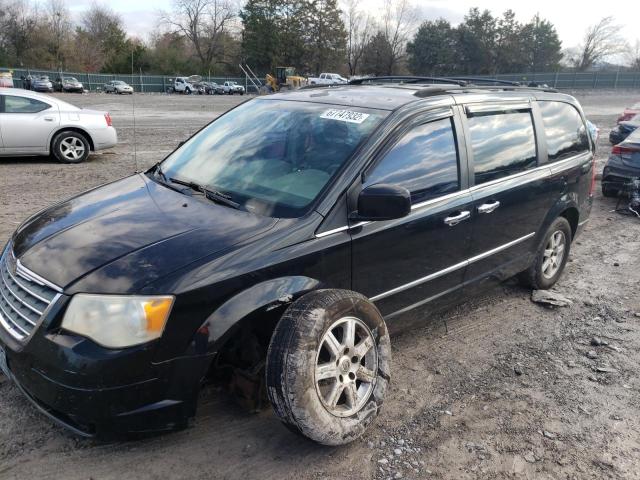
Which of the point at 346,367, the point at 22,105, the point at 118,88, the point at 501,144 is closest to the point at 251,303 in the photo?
the point at 346,367

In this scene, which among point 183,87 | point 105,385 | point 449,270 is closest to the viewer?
point 105,385

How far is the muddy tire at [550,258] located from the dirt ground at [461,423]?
0.23m

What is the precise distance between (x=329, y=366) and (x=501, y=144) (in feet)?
7.68

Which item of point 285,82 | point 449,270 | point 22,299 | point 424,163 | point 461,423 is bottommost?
point 461,423

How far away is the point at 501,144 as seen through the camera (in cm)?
410

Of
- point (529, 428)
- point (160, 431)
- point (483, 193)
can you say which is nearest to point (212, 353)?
point (160, 431)

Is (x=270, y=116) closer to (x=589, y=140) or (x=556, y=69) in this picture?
(x=589, y=140)

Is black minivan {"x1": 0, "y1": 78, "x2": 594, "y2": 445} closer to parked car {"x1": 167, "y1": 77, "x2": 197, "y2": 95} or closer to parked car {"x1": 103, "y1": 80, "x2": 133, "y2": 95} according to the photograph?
parked car {"x1": 103, "y1": 80, "x2": 133, "y2": 95}

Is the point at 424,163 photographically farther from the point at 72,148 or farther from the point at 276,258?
the point at 72,148

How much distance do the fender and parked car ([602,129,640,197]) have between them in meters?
7.81

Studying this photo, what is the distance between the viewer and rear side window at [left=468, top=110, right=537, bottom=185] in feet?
12.7

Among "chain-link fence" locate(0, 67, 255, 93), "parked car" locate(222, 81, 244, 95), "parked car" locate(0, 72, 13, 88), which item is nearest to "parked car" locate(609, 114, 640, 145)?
"parked car" locate(0, 72, 13, 88)

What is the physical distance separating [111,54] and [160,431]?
8378cm

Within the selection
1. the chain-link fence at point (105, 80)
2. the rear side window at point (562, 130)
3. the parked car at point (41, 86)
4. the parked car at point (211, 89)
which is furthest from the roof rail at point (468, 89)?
the chain-link fence at point (105, 80)
